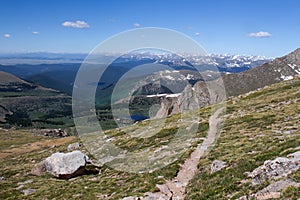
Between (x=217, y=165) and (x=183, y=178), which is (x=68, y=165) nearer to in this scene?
(x=183, y=178)

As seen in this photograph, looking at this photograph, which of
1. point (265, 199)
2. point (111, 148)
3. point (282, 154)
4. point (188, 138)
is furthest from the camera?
point (111, 148)

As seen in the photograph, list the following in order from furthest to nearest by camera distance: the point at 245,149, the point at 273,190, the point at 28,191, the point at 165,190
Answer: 1. the point at 28,191
2. the point at 245,149
3. the point at 165,190
4. the point at 273,190

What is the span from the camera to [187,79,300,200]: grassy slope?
21516 millimetres

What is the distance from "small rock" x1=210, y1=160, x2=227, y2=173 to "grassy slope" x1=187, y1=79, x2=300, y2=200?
1.46 feet

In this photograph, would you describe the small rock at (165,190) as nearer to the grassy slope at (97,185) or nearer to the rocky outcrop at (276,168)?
the grassy slope at (97,185)

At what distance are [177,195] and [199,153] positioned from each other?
10.1 meters

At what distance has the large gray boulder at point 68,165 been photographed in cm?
3622

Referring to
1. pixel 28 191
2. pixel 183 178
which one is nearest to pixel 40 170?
pixel 28 191

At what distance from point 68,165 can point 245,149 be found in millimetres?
21180

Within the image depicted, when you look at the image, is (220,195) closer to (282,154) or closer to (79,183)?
(282,154)

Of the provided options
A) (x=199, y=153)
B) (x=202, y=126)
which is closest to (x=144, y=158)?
(x=199, y=153)

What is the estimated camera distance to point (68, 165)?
37031mm

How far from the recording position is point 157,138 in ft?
162

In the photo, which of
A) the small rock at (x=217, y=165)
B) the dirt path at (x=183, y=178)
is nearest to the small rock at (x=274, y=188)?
the dirt path at (x=183, y=178)
